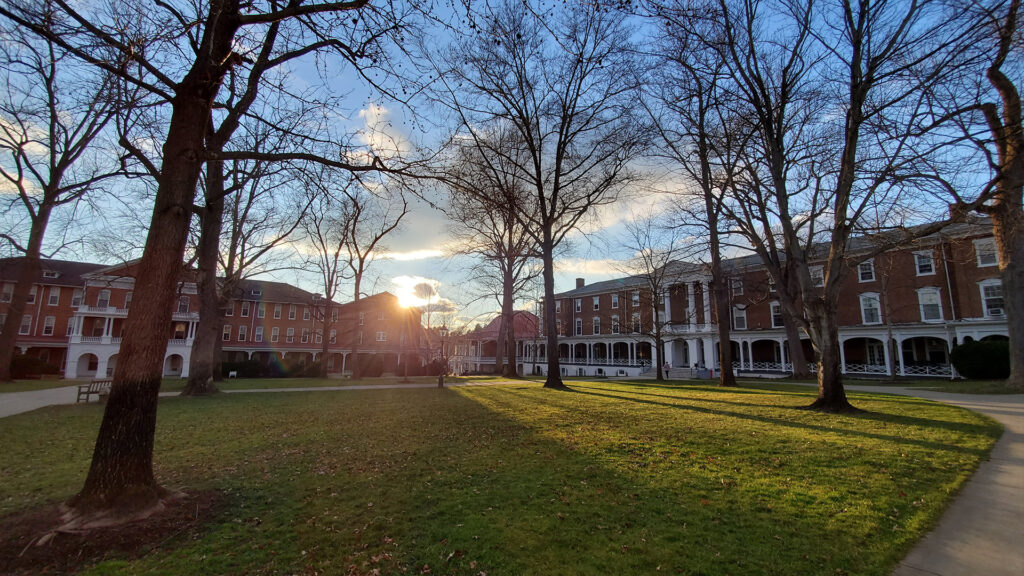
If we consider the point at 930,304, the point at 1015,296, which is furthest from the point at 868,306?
the point at 1015,296

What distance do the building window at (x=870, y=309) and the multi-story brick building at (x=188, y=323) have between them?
118 feet

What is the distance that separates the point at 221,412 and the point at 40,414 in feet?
14.6

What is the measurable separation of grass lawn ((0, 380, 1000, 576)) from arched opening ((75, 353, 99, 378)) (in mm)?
40332

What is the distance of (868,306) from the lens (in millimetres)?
32188

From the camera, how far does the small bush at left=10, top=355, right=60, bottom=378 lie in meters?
29.9

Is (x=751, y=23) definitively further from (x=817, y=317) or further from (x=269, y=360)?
(x=269, y=360)

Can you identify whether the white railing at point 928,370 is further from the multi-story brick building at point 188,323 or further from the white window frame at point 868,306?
the multi-story brick building at point 188,323

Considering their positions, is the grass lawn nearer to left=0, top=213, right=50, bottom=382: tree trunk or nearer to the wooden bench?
the wooden bench

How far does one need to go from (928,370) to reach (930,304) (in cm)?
451

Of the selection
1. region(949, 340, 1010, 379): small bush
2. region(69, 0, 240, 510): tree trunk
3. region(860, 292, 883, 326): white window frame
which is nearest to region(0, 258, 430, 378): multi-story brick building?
region(69, 0, 240, 510): tree trunk

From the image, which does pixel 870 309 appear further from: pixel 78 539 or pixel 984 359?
pixel 78 539

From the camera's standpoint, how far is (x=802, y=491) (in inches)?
189

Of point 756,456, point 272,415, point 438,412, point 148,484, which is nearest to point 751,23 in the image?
point 756,456

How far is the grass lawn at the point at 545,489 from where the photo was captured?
3426 millimetres
